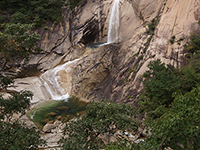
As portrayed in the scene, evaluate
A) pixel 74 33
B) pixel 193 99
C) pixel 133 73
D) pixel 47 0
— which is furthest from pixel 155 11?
pixel 47 0

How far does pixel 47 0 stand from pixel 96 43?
38.6 feet

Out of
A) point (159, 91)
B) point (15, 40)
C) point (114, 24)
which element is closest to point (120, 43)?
point (114, 24)

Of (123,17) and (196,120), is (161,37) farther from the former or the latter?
(196,120)

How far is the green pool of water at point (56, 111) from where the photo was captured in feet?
48.8

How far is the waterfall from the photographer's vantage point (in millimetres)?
24447

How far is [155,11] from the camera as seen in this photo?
61.2 ft

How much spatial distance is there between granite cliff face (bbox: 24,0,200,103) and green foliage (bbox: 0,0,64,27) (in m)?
1.38

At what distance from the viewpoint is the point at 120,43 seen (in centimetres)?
2077

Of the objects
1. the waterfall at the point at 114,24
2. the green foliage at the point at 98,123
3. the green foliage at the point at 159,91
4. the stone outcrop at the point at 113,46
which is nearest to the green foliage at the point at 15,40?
the green foliage at the point at 98,123

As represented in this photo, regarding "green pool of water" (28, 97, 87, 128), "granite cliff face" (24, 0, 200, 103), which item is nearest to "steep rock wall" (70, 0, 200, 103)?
"granite cliff face" (24, 0, 200, 103)

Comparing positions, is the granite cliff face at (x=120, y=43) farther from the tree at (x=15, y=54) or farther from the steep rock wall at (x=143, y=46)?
the tree at (x=15, y=54)

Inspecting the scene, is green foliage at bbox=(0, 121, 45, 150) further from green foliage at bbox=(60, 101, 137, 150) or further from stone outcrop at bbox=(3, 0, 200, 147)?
stone outcrop at bbox=(3, 0, 200, 147)

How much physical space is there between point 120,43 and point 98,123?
16.4m

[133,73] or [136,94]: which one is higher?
[133,73]
